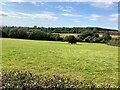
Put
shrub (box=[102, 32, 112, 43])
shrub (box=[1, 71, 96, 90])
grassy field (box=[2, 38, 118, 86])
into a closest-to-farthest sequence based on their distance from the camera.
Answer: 1. shrub (box=[1, 71, 96, 90])
2. grassy field (box=[2, 38, 118, 86])
3. shrub (box=[102, 32, 112, 43])

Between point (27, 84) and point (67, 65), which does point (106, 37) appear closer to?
point (67, 65)

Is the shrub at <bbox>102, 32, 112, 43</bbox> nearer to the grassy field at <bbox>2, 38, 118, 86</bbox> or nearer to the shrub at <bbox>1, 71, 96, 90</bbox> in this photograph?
the grassy field at <bbox>2, 38, 118, 86</bbox>

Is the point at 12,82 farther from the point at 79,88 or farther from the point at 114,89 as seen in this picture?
the point at 114,89

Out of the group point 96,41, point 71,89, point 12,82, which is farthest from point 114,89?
point 96,41

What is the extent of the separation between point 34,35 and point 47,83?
2812 cm

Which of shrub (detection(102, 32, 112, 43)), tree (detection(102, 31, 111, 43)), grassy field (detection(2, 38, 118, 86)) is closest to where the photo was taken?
grassy field (detection(2, 38, 118, 86))

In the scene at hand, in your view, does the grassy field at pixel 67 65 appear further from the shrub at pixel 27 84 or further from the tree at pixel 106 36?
the tree at pixel 106 36

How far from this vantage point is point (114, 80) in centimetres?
723

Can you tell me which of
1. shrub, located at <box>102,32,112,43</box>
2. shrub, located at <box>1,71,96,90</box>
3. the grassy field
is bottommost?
the grassy field

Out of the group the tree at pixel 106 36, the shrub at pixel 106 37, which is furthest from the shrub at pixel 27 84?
the shrub at pixel 106 37

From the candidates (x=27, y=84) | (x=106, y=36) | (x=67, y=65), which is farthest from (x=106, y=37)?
(x=27, y=84)

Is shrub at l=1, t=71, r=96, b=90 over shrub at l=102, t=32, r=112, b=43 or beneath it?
beneath

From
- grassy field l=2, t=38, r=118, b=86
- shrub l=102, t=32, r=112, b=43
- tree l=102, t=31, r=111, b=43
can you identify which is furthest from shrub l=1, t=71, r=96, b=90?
shrub l=102, t=32, r=112, b=43

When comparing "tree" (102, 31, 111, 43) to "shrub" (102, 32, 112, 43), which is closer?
Result: "tree" (102, 31, 111, 43)
